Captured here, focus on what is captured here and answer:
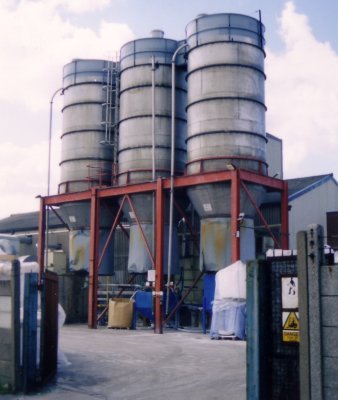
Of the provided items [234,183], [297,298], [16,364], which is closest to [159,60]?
[234,183]

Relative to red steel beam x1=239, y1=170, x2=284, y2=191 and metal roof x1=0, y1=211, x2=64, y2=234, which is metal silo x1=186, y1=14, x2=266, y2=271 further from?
metal roof x1=0, y1=211, x2=64, y2=234

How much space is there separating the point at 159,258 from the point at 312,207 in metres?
10.8

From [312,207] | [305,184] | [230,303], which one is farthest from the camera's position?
[305,184]

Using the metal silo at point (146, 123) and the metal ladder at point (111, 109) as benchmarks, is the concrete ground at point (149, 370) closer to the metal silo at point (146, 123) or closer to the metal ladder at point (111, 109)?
the metal silo at point (146, 123)

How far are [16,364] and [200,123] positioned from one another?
14758mm

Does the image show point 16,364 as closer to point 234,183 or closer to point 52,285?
point 52,285

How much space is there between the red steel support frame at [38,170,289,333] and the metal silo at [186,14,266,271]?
0.46m

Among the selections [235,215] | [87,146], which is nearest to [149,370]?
[235,215]

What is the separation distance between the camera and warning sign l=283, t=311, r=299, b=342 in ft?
22.1

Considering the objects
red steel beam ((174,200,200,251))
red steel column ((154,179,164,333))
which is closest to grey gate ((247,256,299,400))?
red steel column ((154,179,164,333))

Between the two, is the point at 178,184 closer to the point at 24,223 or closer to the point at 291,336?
the point at 291,336

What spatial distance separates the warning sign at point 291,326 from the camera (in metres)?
6.75

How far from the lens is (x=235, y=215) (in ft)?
67.3

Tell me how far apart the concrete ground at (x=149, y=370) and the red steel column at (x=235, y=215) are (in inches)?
126
